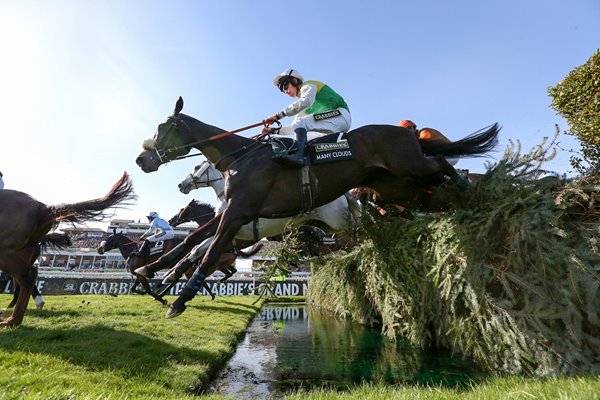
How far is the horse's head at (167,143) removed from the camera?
4617mm

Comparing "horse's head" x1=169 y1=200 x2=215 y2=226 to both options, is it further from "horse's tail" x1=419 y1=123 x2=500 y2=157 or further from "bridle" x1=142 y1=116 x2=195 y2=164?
"horse's tail" x1=419 y1=123 x2=500 y2=157

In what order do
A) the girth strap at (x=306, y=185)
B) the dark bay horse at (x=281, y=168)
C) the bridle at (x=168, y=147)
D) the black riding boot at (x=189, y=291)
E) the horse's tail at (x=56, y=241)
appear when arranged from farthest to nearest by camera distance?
the horse's tail at (x=56, y=241)
the bridle at (x=168, y=147)
the girth strap at (x=306, y=185)
the dark bay horse at (x=281, y=168)
the black riding boot at (x=189, y=291)

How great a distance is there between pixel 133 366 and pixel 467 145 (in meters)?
4.79

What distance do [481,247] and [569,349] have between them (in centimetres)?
103

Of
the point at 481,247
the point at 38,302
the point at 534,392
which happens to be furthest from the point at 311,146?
the point at 38,302

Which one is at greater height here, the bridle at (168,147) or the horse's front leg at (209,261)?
the bridle at (168,147)

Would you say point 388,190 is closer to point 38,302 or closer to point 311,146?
point 311,146

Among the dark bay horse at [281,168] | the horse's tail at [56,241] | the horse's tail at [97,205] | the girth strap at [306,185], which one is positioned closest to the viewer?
the dark bay horse at [281,168]

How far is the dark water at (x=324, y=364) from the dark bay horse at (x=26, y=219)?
11.6ft

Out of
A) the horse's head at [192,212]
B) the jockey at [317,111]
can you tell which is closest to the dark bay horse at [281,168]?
the jockey at [317,111]

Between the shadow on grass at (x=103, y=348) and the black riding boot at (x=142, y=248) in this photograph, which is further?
the black riding boot at (x=142, y=248)

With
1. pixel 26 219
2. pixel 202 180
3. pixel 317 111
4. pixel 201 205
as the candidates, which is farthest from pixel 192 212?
pixel 317 111

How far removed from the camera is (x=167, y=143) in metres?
4.62

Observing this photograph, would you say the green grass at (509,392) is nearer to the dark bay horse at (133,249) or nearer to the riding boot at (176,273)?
the riding boot at (176,273)
